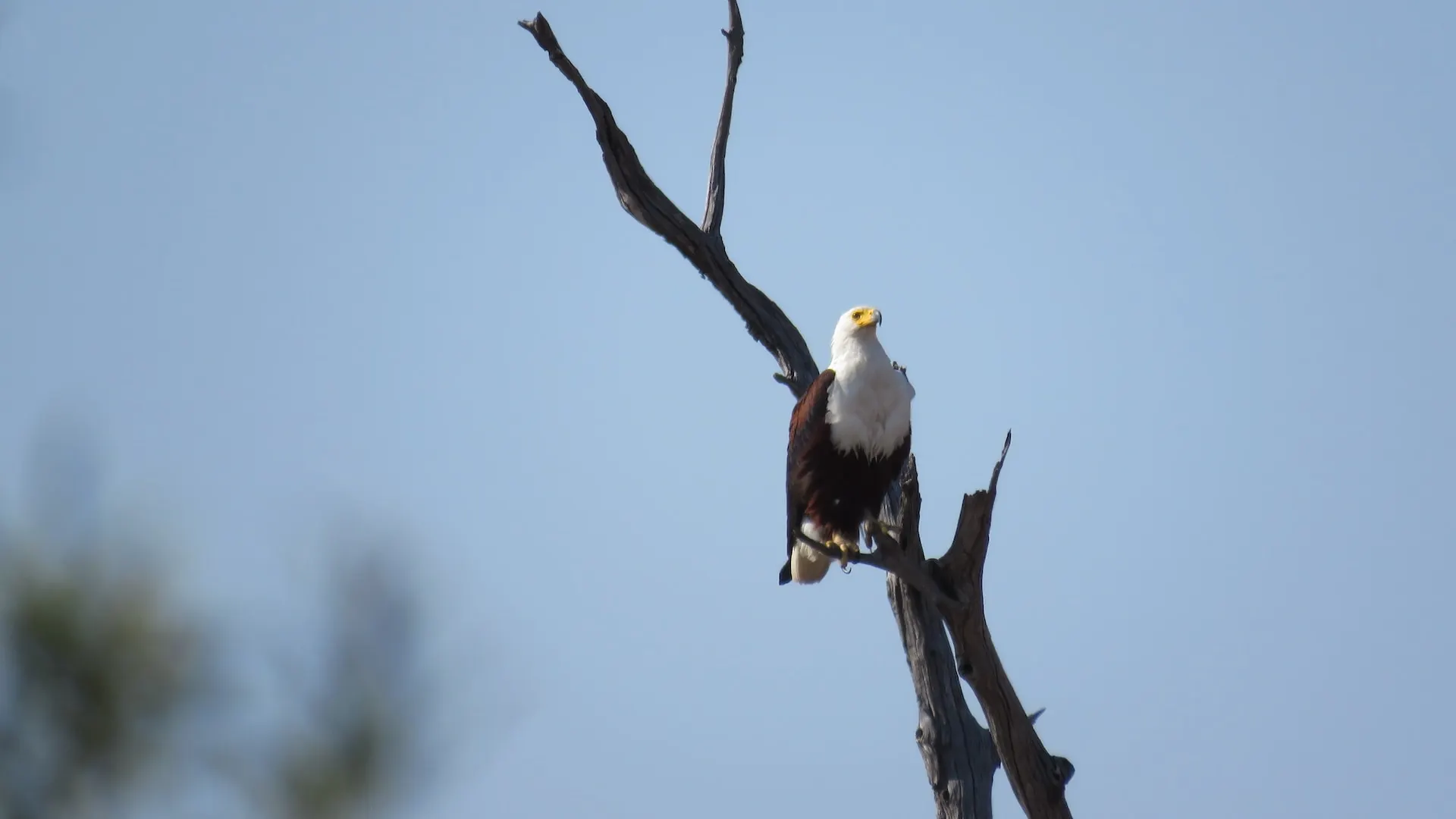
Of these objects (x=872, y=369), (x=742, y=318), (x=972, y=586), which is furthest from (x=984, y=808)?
(x=742, y=318)

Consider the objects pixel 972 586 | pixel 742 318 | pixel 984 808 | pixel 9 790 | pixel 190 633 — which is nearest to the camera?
pixel 9 790

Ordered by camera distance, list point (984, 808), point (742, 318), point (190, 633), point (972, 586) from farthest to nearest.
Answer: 1. point (742, 318)
2. point (984, 808)
3. point (972, 586)
4. point (190, 633)

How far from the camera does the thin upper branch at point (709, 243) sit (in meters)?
6.48

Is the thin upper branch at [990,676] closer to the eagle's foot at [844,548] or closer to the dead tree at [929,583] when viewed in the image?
the dead tree at [929,583]

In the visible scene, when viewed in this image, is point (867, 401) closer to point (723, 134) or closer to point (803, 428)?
point (803, 428)

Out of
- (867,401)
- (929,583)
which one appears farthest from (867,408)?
(929,583)

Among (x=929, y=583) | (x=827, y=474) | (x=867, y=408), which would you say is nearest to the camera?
(x=929, y=583)

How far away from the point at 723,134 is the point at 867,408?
1.65m

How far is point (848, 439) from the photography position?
5.92 metres

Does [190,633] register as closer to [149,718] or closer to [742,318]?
[149,718]

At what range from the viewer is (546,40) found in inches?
244

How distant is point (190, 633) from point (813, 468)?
4027 millimetres

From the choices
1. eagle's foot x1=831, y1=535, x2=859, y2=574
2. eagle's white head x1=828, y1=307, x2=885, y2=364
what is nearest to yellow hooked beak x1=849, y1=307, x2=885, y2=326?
eagle's white head x1=828, y1=307, x2=885, y2=364

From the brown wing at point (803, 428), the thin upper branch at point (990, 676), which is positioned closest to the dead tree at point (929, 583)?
the thin upper branch at point (990, 676)
